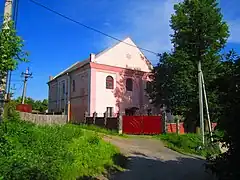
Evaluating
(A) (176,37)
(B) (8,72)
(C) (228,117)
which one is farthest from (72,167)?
(A) (176,37)

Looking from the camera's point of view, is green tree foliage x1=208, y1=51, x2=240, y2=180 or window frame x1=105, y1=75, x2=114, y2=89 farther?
window frame x1=105, y1=75, x2=114, y2=89

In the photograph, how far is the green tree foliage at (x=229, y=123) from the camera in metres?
7.57

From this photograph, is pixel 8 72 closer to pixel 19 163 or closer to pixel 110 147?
pixel 19 163

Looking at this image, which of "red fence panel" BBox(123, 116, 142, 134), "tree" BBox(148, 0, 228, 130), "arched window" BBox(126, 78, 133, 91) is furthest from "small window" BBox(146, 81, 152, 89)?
"red fence panel" BBox(123, 116, 142, 134)

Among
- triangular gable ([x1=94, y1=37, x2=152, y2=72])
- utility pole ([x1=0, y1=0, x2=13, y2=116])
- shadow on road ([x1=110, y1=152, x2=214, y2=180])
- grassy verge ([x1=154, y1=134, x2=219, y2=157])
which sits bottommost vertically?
shadow on road ([x1=110, y1=152, x2=214, y2=180])

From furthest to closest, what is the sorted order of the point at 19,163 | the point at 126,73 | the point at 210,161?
the point at 126,73 → the point at 19,163 → the point at 210,161

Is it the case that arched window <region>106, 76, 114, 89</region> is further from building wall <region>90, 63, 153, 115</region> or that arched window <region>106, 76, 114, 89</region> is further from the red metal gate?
the red metal gate

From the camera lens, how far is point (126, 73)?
37.9m

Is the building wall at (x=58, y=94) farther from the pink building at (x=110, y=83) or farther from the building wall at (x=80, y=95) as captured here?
the building wall at (x=80, y=95)

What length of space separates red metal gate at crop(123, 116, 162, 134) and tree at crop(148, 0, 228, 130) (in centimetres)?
518

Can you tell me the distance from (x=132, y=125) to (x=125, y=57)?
45.2 ft

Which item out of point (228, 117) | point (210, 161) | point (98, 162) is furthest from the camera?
point (98, 162)

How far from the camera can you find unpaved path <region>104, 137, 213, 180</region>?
12062 millimetres

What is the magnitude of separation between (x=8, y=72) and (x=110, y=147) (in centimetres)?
579
